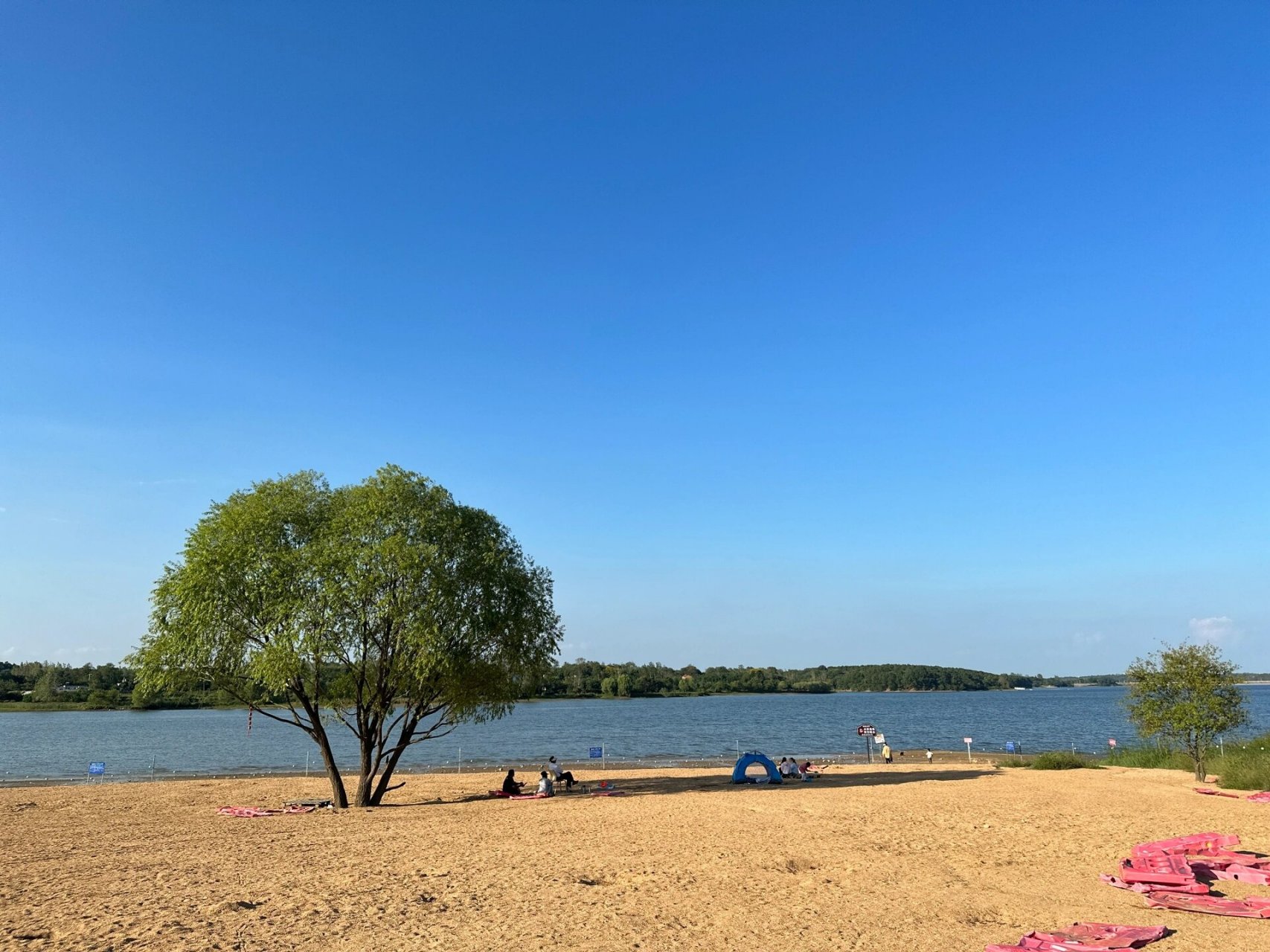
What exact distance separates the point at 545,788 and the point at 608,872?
14.6 m

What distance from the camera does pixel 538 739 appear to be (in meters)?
72.1

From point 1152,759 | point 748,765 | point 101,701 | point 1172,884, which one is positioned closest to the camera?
point 1172,884

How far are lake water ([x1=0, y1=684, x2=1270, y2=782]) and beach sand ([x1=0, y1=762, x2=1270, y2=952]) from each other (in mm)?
18912

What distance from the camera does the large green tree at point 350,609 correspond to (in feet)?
83.3

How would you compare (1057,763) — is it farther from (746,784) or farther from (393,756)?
(393,756)

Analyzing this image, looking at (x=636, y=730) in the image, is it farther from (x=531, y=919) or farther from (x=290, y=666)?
(x=531, y=919)

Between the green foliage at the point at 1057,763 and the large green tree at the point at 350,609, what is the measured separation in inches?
1011

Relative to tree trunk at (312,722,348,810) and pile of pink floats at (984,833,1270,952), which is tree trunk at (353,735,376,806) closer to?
tree trunk at (312,722,348,810)

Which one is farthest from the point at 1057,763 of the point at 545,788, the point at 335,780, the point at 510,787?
the point at 335,780

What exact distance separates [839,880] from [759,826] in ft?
20.9

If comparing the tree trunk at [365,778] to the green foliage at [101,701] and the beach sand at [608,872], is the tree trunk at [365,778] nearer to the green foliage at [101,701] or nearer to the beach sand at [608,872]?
the beach sand at [608,872]

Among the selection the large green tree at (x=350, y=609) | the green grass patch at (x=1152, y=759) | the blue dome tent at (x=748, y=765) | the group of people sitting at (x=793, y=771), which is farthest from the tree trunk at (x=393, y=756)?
the green grass patch at (x=1152, y=759)

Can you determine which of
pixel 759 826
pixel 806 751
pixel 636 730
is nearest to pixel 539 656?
pixel 759 826

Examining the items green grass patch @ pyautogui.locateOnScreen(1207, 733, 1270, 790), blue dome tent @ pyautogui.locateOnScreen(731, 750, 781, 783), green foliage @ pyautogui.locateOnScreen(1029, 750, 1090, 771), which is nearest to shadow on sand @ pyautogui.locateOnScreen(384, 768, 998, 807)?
blue dome tent @ pyautogui.locateOnScreen(731, 750, 781, 783)
